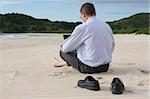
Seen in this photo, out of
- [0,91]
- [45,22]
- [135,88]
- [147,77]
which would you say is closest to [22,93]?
[0,91]

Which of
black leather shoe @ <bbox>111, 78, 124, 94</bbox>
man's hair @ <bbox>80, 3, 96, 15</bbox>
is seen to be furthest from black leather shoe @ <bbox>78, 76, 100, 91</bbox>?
man's hair @ <bbox>80, 3, 96, 15</bbox>

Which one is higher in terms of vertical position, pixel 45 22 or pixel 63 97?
pixel 45 22

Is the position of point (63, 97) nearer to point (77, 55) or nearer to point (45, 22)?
point (77, 55)

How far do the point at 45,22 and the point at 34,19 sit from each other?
0.56 meters

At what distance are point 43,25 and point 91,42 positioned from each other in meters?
14.5

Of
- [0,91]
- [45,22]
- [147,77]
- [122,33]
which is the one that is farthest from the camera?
[122,33]

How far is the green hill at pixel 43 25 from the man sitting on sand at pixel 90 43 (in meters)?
12.1

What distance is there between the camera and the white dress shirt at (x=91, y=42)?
6.80m

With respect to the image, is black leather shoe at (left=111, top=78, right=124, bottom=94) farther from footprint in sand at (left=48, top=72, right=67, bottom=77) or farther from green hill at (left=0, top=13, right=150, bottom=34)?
green hill at (left=0, top=13, right=150, bottom=34)

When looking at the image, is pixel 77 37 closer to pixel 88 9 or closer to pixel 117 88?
pixel 88 9

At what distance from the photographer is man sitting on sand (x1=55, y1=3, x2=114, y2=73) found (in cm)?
679

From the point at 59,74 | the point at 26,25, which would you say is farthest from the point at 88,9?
the point at 26,25

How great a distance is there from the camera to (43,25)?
834 inches

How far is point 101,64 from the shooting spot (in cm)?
684
